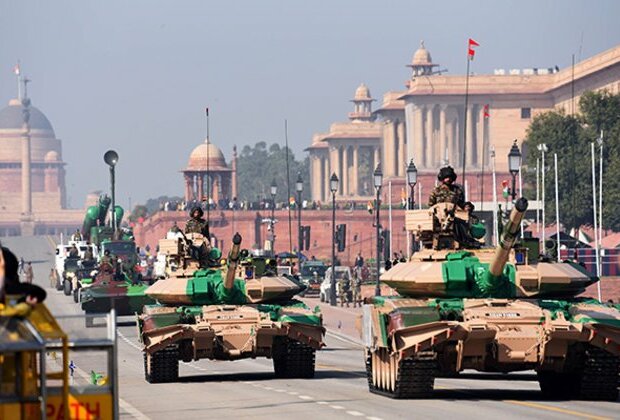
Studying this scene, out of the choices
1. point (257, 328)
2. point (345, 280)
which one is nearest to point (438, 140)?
point (345, 280)

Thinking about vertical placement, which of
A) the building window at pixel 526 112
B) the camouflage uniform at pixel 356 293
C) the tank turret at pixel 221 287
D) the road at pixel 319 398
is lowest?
the camouflage uniform at pixel 356 293

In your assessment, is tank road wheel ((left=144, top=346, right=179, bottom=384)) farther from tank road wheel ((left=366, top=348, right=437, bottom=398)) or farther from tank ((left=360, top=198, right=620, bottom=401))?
tank road wheel ((left=366, top=348, right=437, bottom=398))

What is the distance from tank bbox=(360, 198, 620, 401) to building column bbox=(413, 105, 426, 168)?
451ft

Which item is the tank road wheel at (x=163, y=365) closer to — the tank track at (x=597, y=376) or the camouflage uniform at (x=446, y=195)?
the camouflage uniform at (x=446, y=195)

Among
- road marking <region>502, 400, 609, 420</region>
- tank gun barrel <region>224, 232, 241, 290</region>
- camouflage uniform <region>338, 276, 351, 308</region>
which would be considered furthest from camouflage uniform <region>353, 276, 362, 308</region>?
road marking <region>502, 400, 609, 420</region>

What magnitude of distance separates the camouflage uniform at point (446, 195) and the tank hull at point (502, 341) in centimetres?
232

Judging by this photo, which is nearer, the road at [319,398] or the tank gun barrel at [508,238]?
the road at [319,398]

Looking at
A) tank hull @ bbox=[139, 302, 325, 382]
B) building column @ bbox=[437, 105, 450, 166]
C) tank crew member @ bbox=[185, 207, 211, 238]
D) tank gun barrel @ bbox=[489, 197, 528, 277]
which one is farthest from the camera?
building column @ bbox=[437, 105, 450, 166]

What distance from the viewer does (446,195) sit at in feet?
84.6

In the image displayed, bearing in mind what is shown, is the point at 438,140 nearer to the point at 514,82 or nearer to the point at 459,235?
the point at 514,82

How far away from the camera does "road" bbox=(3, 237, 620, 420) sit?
68.6 feet

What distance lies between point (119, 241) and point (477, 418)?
54.1 metres

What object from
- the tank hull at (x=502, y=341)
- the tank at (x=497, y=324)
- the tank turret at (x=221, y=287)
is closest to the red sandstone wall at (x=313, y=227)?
the tank turret at (x=221, y=287)

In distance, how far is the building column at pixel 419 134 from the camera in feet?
536
